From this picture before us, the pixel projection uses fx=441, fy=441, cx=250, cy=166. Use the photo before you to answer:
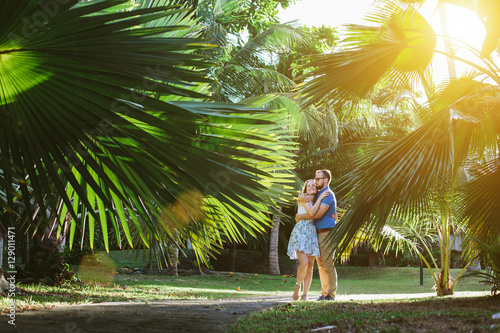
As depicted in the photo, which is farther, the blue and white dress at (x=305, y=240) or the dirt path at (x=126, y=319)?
the blue and white dress at (x=305, y=240)

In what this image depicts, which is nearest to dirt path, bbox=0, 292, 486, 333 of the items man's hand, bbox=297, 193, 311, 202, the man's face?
man's hand, bbox=297, 193, 311, 202

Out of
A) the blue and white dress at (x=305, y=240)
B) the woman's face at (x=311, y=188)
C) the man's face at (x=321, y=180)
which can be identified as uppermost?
the man's face at (x=321, y=180)

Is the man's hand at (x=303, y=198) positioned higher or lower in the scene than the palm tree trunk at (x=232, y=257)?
higher

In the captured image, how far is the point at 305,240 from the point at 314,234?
0.51 feet

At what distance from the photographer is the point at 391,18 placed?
5738 mm

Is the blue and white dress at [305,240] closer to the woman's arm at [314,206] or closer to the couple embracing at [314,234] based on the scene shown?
the couple embracing at [314,234]

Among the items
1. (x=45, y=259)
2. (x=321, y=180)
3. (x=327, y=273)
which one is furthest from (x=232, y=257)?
(x=321, y=180)

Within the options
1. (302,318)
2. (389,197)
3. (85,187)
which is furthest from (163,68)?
(389,197)

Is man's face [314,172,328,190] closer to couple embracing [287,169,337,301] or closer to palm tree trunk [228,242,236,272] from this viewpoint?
couple embracing [287,169,337,301]

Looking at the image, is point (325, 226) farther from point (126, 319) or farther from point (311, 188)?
point (126, 319)

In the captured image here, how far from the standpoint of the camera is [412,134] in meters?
4.97

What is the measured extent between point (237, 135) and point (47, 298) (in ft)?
11.4

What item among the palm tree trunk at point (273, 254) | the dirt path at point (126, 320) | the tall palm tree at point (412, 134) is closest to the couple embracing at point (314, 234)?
the tall palm tree at point (412, 134)

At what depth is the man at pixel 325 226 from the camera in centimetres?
578
